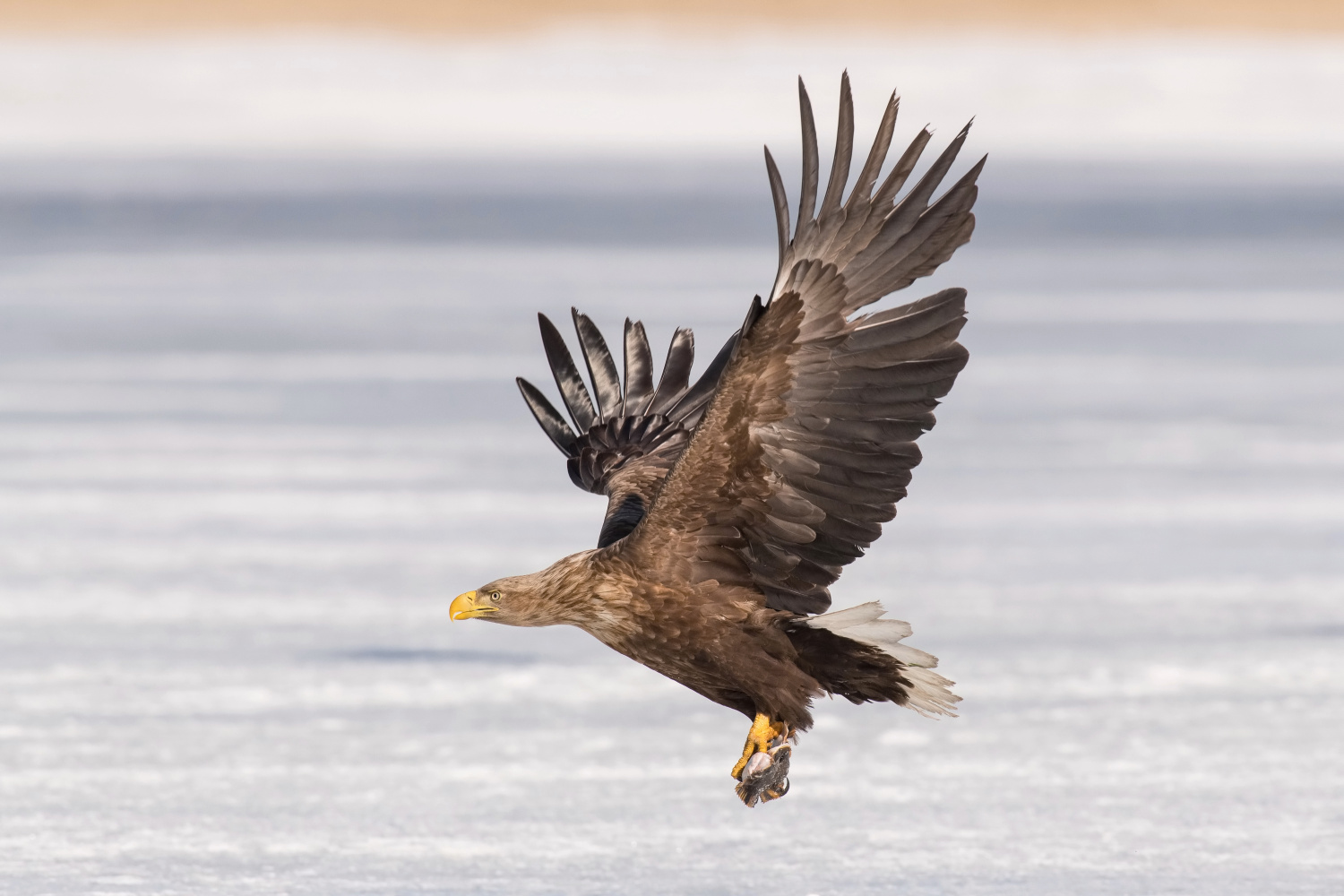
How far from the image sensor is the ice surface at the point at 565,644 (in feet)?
15.6

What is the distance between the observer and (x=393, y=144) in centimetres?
2531

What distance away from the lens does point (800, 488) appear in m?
4.45

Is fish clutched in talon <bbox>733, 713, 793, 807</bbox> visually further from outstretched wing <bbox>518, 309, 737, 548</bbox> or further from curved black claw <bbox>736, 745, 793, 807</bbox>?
outstretched wing <bbox>518, 309, 737, 548</bbox>

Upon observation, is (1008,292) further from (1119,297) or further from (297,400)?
(297,400)

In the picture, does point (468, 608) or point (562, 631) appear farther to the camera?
point (562, 631)

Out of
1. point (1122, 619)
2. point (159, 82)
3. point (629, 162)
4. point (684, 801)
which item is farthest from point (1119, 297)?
point (159, 82)

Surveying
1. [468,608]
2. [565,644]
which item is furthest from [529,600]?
[565,644]

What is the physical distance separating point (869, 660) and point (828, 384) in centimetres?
69

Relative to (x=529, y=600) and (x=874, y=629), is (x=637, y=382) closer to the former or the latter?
(x=529, y=600)

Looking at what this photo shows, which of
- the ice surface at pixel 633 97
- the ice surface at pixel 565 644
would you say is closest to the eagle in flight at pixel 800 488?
the ice surface at pixel 565 644

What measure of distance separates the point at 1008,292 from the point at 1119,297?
0.69 m

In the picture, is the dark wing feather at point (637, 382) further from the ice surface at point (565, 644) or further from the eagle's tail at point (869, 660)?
the eagle's tail at point (869, 660)

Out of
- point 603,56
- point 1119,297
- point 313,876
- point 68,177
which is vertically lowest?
point 313,876

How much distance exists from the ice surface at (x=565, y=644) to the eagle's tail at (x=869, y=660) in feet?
1.05
